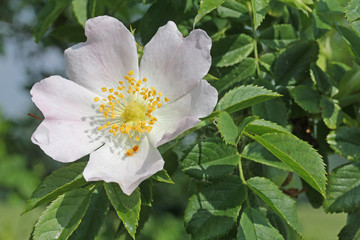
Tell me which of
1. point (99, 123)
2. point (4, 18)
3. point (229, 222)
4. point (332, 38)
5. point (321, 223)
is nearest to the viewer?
point (229, 222)

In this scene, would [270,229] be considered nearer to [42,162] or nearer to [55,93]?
[55,93]

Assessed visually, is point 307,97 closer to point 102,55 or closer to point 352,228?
point 352,228

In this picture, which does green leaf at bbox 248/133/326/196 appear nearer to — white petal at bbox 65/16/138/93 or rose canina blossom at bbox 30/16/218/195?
rose canina blossom at bbox 30/16/218/195

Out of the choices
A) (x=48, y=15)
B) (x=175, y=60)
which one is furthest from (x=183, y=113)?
(x=48, y=15)

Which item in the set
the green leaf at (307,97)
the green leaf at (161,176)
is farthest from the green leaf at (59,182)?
the green leaf at (307,97)

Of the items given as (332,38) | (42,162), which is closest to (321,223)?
(42,162)

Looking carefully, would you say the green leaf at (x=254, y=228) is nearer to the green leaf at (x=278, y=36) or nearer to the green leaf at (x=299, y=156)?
the green leaf at (x=299, y=156)
